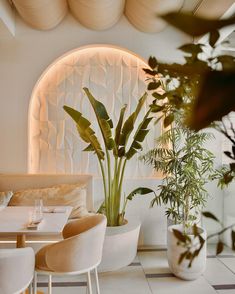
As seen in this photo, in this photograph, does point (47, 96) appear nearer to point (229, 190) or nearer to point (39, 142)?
point (39, 142)

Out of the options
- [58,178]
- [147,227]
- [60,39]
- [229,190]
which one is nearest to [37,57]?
[60,39]

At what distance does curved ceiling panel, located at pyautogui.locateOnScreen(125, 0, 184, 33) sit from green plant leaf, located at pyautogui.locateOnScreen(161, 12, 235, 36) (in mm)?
3535

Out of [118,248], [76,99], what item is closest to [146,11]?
[76,99]

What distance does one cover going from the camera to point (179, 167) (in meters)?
3.76

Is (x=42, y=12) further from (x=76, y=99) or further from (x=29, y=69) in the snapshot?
(x=76, y=99)

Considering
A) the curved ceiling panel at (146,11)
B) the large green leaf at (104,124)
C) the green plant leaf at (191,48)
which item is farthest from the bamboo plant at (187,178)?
the green plant leaf at (191,48)

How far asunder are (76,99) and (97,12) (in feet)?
4.01

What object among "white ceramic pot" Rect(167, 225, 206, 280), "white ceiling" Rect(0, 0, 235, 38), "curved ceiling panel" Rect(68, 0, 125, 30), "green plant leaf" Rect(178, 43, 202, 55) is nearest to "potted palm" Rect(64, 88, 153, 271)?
"white ceramic pot" Rect(167, 225, 206, 280)

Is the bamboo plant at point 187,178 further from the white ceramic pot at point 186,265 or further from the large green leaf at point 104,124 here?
the large green leaf at point 104,124

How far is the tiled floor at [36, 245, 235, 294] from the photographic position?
3.23 m

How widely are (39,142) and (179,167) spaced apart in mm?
2083

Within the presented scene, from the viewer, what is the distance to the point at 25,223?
263 centimetres

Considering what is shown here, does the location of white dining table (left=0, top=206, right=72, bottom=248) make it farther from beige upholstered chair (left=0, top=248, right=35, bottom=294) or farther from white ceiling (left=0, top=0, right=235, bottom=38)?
white ceiling (left=0, top=0, right=235, bottom=38)

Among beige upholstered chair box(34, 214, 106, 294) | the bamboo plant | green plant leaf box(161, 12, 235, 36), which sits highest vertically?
green plant leaf box(161, 12, 235, 36)
